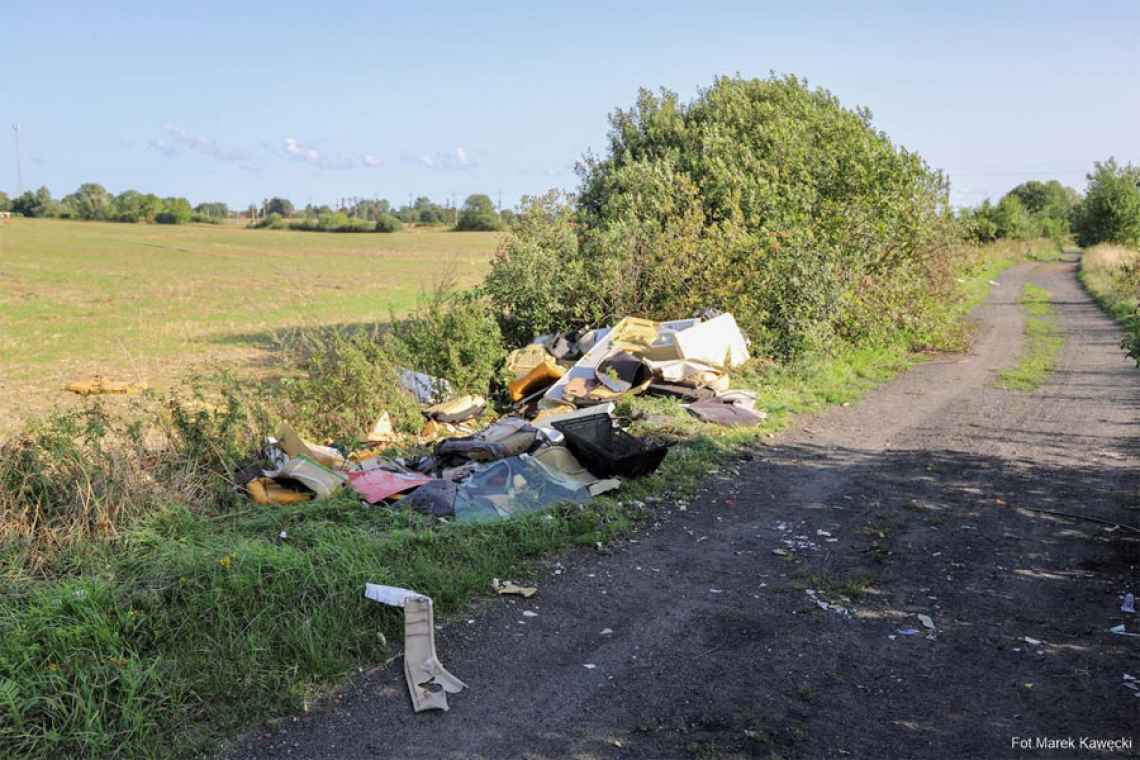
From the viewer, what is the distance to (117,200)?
100062 millimetres

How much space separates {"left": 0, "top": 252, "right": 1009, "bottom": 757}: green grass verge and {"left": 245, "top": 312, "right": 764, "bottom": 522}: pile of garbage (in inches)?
15.9

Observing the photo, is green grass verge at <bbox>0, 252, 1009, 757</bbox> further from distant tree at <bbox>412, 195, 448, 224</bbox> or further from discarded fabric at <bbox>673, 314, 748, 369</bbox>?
distant tree at <bbox>412, 195, 448, 224</bbox>

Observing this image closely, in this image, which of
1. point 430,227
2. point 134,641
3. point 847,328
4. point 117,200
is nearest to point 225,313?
point 847,328

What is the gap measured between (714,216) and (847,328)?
336cm

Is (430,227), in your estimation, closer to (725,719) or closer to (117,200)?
(117,200)

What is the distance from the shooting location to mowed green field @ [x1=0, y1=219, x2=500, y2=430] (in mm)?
18453

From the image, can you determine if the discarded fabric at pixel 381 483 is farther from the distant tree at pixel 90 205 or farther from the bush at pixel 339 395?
the distant tree at pixel 90 205

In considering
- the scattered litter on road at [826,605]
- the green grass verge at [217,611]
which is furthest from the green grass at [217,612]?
the scattered litter on road at [826,605]

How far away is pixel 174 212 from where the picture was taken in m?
94.6

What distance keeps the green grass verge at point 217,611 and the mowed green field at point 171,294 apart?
11.6ft

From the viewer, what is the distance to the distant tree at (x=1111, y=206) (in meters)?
43.8

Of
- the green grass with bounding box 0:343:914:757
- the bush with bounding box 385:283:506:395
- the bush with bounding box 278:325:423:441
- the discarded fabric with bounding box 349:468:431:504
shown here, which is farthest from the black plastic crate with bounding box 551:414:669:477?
the bush with bounding box 385:283:506:395

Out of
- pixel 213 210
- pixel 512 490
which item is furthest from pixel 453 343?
pixel 213 210

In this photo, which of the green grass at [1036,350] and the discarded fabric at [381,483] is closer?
the discarded fabric at [381,483]
